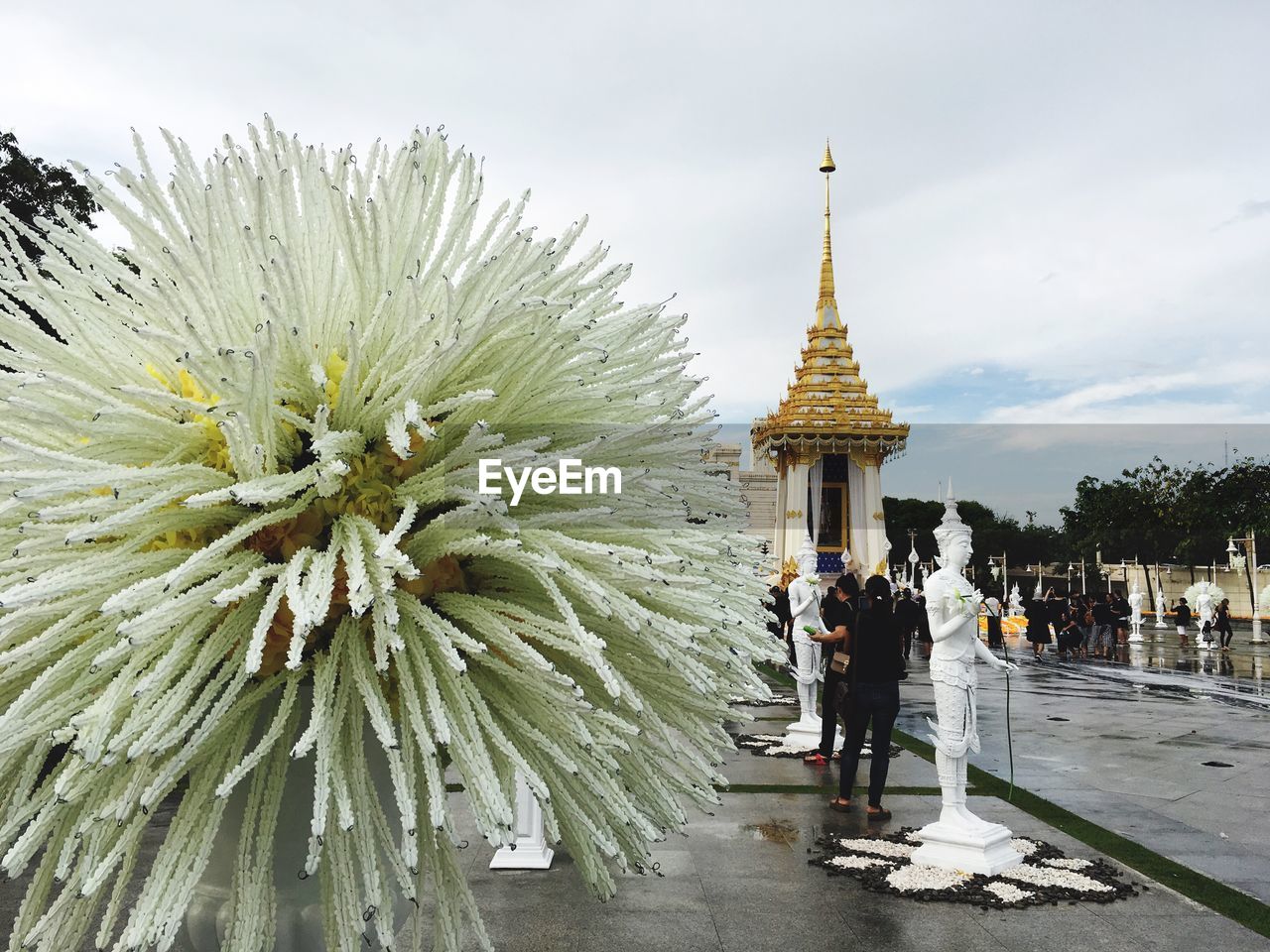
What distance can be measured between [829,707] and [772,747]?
149cm

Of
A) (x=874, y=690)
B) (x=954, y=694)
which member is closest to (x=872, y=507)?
(x=874, y=690)

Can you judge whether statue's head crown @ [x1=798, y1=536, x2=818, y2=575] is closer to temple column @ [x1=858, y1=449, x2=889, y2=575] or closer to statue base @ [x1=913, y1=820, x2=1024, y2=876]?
statue base @ [x1=913, y1=820, x2=1024, y2=876]

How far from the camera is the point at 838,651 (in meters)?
8.13

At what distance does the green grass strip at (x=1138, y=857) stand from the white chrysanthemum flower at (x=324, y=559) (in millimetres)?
5409

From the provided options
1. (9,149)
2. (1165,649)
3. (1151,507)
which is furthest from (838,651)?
(1151,507)

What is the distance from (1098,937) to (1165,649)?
25963 millimetres

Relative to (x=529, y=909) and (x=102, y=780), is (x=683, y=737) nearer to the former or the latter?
(x=102, y=780)

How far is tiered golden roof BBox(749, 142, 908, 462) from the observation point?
143 feet

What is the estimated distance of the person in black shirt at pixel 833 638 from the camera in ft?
26.7

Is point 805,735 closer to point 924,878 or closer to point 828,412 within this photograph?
point 924,878

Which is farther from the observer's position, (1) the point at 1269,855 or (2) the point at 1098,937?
(1) the point at 1269,855

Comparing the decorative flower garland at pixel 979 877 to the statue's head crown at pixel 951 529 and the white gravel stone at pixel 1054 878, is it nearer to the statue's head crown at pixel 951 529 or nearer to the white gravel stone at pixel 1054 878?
the white gravel stone at pixel 1054 878

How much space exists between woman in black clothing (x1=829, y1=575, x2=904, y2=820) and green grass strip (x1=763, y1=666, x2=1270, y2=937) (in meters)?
1.35

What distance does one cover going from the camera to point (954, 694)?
6.36 metres
